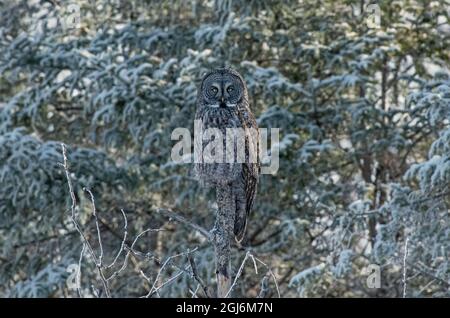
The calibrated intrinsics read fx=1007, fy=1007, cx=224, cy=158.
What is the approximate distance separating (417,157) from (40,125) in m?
3.75

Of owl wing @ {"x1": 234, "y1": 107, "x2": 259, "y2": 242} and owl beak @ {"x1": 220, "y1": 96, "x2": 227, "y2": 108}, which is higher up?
owl beak @ {"x1": 220, "y1": 96, "x2": 227, "y2": 108}

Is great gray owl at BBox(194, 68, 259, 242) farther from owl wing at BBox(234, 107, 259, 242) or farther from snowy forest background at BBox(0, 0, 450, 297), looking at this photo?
snowy forest background at BBox(0, 0, 450, 297)

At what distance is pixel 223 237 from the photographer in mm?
3904

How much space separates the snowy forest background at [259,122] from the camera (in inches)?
343

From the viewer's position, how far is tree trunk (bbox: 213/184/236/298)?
363 centimetres

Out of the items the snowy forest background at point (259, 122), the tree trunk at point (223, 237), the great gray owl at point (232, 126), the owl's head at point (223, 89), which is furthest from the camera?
the snowy forest background at point (259, 122)

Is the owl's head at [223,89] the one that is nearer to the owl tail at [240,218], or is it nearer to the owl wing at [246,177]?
the owl wing at [246,177]

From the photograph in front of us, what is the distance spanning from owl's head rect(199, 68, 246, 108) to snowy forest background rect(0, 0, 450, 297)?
10.8 ft

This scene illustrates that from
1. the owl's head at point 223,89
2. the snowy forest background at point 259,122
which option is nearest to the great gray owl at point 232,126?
the owl's head at point 223,89

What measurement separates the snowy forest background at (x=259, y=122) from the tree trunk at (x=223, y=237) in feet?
11.5

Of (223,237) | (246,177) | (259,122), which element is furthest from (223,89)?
(259,122)

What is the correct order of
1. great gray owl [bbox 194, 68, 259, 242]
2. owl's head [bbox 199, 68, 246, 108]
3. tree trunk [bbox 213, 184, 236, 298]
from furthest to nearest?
owl's head [bbox 199, 68, 246, 108] → great gray owl [bbox 194, 68, 259, 242] → tree trunk [bbox 213, 184, 236, 298]

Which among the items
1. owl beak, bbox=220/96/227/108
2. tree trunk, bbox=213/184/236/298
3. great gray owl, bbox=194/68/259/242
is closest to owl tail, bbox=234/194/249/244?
great gray owl, bbox=194/68/259/242
